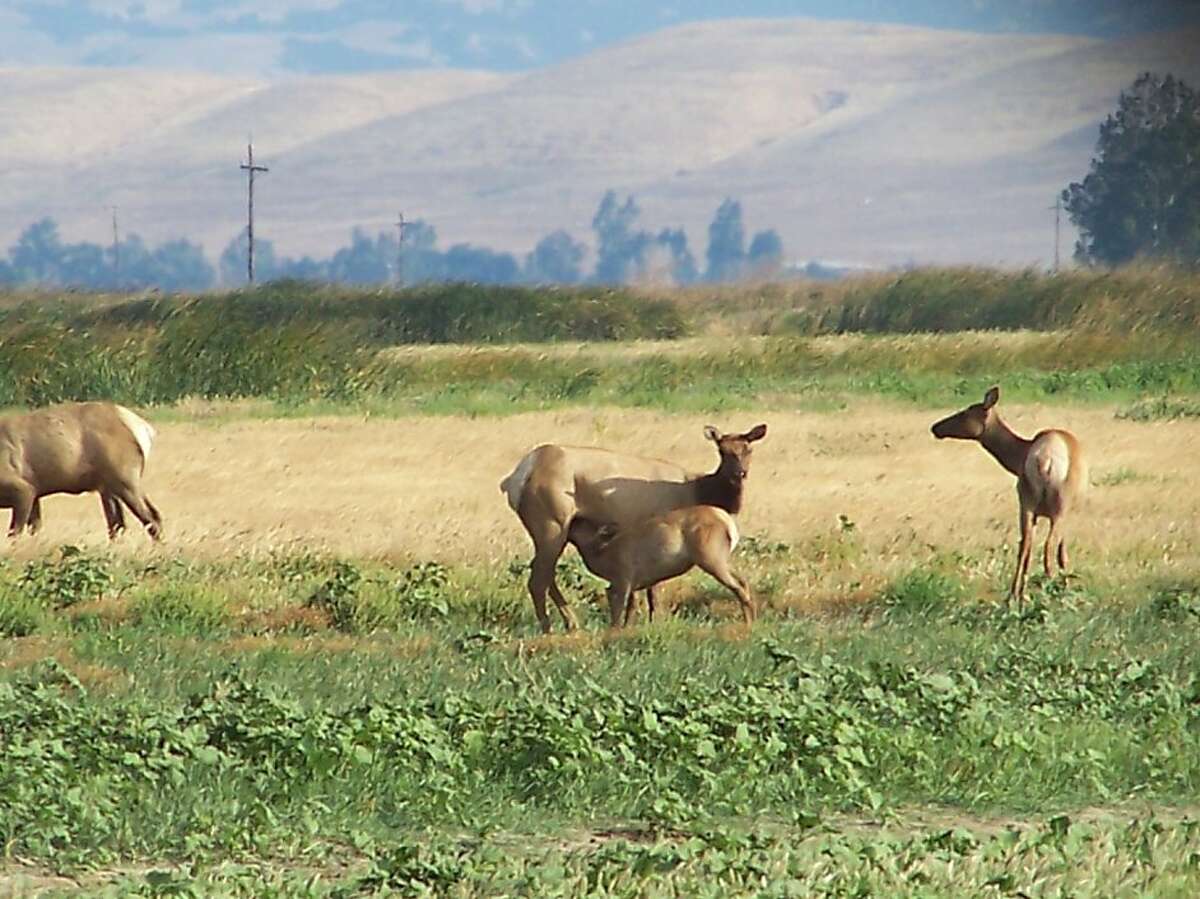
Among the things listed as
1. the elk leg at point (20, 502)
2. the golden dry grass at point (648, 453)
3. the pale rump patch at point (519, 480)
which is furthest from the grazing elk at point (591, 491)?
the elk leg at point (20, 502)

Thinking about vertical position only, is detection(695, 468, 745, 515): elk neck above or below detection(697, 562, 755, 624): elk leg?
above

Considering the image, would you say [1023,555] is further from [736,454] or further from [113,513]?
[113,513]

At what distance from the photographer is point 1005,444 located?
13.5 meters

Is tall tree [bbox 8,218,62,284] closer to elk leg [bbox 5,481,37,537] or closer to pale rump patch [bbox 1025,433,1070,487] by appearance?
elk leg [bbox 5,481,37,537]

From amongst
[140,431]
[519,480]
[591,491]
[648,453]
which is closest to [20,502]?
[140,431]

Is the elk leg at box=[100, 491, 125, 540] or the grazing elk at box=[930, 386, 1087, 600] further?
the elk leg at box=[100, 491, 125, 540]

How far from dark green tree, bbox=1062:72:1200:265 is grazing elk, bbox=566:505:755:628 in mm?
28951

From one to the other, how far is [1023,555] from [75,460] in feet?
18.9

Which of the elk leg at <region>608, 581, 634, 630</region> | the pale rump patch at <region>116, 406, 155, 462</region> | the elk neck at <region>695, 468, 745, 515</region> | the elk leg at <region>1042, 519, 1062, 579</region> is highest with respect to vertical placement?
the elk neck at <region>695, 468, 745, 515</region>

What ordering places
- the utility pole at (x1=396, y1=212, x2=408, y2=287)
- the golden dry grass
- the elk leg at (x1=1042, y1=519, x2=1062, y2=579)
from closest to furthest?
the elk leg at (x1=1042, y1=519, x2=1062, y2=579)
the golden dry grass
the utility pole at (x1=396, y1=212, x2=408, y2=287)

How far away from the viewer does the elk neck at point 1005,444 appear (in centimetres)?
1344

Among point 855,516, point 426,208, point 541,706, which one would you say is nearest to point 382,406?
point 855,516

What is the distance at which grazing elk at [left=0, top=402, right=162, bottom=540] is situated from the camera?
46.9ft

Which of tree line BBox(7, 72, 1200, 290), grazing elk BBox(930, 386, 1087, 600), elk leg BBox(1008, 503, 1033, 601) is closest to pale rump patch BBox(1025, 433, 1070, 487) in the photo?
grazing elk BBox(930, 386, 1087, 600)
